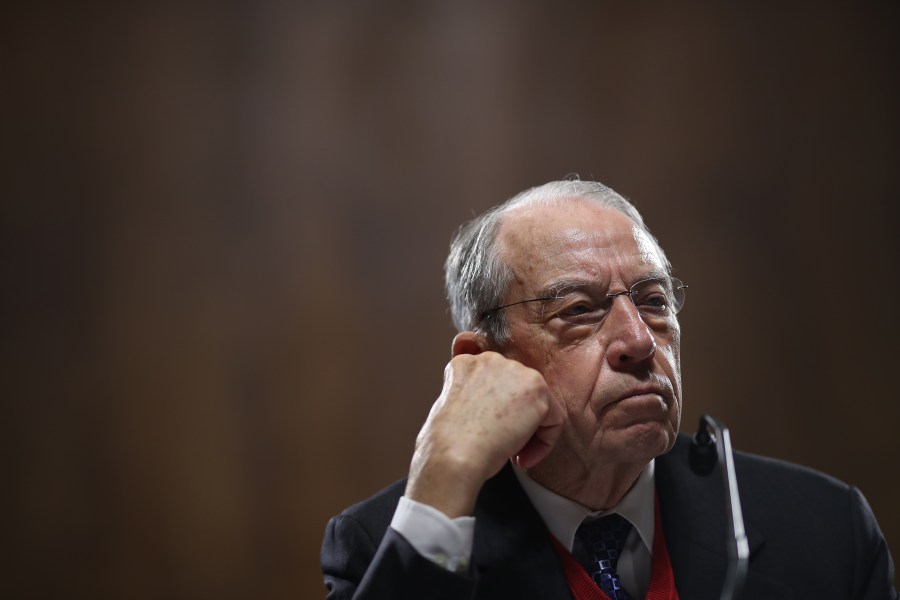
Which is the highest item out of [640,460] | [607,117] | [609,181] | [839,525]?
[607,117]

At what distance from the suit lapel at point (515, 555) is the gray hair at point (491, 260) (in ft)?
1.18

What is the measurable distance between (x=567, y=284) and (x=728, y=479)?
1.54 ft

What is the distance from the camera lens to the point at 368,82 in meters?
2.72

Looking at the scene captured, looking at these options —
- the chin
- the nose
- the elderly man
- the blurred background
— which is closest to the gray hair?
the elderly man

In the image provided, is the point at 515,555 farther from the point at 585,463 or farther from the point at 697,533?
the point at 697,533

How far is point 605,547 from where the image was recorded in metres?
1.60

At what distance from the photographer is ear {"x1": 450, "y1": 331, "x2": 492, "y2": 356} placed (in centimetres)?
174

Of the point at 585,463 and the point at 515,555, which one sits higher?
the point at 585,463

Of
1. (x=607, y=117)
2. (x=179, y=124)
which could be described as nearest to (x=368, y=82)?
(x=179, y=124)

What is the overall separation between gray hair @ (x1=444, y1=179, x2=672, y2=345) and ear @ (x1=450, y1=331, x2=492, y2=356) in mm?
18

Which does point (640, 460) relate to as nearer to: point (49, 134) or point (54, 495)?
point (54, 495)

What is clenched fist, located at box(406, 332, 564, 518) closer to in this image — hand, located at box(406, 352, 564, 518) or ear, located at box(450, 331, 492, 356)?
hand, located at box(406, 352, 564, 518)

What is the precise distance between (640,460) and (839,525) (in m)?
0.50

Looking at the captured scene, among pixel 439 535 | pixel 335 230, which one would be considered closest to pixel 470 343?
pixel 439 535
